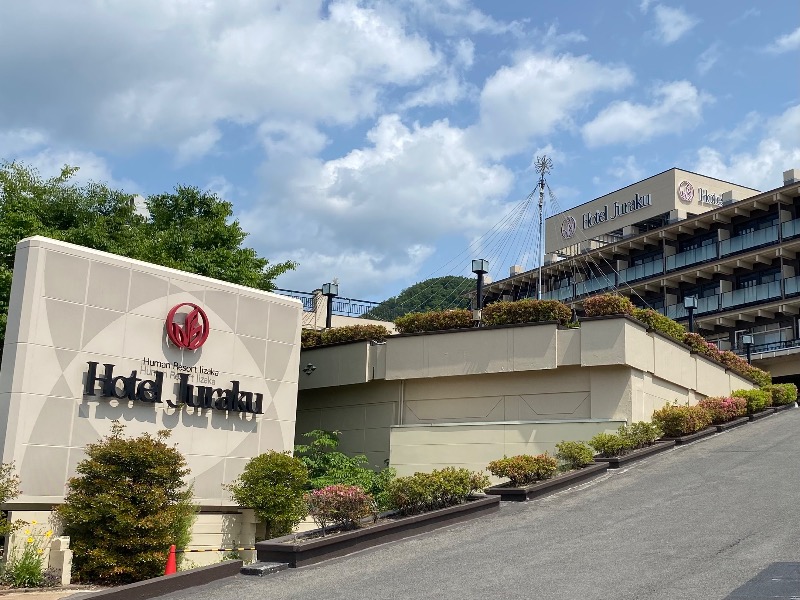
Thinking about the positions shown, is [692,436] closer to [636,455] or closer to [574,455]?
[636,455]

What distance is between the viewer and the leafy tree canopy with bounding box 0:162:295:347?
2544 centimetres

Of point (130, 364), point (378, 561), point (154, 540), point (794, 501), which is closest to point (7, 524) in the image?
point (154, 540)

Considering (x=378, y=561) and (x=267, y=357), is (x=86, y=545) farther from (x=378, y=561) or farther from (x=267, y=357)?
(x=267, y=357)

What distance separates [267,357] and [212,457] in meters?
2.70

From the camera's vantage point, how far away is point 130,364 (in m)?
17.2

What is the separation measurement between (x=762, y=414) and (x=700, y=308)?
26.7 metres

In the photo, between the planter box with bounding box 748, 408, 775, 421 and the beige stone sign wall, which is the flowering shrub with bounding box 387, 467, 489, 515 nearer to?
the beige stone sign wall

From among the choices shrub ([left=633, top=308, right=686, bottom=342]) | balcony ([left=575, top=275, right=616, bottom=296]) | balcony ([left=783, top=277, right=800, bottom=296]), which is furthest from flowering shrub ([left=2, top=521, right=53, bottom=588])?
balcony ([left=575, top=275, right=616, bottom=296])

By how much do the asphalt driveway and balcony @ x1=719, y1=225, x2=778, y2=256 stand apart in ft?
119

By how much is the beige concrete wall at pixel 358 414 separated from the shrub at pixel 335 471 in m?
1.04

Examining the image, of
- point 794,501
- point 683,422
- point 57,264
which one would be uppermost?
point 57,264

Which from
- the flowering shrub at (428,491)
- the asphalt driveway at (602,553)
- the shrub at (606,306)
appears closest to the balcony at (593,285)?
the shrub at (606,306)

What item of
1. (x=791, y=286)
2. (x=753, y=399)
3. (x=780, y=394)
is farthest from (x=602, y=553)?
(x=791, y=286)

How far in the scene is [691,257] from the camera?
5703 centimetres
